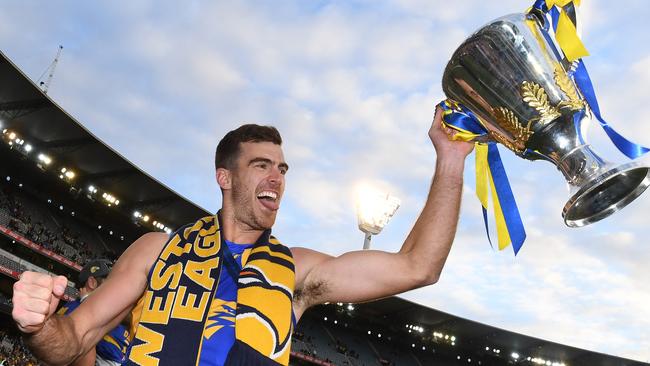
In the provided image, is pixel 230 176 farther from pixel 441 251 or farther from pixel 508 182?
pixel 508 182

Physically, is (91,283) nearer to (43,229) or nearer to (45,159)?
(45,159)

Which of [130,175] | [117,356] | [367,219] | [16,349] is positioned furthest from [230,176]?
[130,175]

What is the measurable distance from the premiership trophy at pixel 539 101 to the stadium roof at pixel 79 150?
22571mm

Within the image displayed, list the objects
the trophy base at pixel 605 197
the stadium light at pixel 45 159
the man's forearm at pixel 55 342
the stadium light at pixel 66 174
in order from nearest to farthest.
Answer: the trophy base at pixel 605 197 → the man's forearm at pixel 55 342 → the stadium light at pixel 45 159 → the stadium light at pixel 66 174

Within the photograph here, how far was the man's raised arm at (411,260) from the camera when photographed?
7.73 feet

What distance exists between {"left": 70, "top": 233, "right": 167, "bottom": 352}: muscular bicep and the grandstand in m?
21.4

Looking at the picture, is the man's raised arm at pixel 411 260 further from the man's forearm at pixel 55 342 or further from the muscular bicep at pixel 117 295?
the man's forearm at pixel 55 342

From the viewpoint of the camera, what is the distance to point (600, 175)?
65.9 inches

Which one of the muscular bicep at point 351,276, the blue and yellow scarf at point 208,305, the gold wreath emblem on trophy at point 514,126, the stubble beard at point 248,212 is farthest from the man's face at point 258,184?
the gold wreath emblem on trophy at point 514,126

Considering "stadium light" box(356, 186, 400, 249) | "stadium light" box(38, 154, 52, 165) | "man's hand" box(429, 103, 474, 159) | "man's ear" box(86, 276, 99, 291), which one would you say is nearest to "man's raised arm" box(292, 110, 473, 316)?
"man's hand" box(429, 103, 474, 159)

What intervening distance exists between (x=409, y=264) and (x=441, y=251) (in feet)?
0.52

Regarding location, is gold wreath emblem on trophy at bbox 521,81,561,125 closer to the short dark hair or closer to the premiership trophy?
the premiership trophy

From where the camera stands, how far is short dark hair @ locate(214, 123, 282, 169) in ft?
9.49

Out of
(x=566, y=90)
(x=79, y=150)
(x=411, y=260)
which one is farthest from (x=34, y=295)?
(x=79, y=150)
